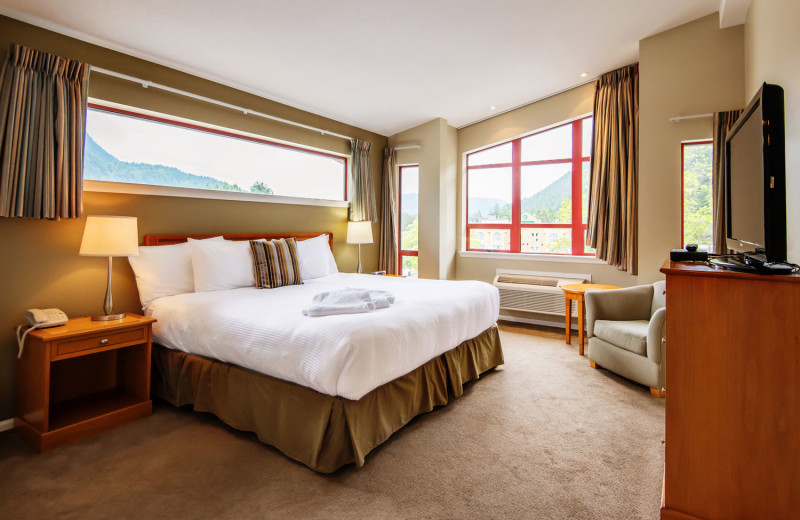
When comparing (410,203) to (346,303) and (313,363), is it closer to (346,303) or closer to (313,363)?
(346,303)

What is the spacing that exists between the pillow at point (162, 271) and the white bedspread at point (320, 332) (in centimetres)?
12

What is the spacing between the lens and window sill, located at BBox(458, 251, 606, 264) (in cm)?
477

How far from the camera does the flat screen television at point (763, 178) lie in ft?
5.37

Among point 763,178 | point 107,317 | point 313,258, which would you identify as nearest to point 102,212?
point 107,317

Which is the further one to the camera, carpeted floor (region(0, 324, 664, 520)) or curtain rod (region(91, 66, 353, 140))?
curtain rod (region(91, 66, 353, 140))

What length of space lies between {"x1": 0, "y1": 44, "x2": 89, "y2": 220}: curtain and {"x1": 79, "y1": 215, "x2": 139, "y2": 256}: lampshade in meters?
0.31

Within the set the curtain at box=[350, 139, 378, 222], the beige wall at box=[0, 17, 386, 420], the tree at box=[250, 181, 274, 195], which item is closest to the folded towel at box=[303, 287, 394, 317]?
the beige wall at box=[0, 17, 386, 420]

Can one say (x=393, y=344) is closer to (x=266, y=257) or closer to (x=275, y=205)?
(x=266, y=257)

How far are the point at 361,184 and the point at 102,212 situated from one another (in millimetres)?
2940

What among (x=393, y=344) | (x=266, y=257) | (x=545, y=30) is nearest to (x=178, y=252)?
(x=266, y=257)

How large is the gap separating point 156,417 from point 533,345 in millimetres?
3434

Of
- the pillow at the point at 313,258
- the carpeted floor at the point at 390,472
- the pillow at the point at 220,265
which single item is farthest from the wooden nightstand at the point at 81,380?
the pillow at the point at 313,258

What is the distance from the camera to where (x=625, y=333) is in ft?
10.4

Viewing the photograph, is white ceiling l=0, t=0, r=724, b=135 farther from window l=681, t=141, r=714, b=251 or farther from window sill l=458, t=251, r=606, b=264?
window sill l=458, t=251, r=606, b=264
